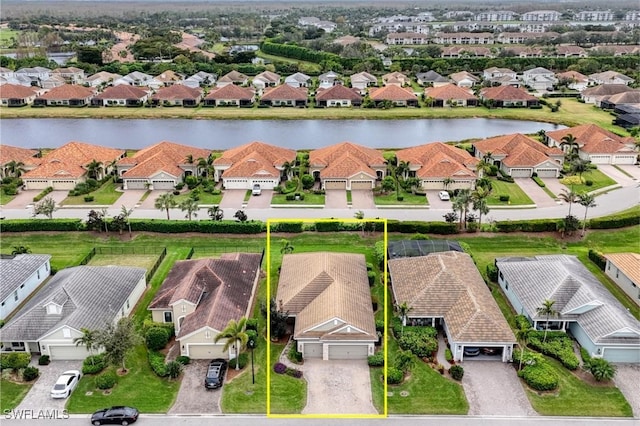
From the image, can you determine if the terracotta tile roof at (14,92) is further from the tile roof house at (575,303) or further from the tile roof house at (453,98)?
the tile roof house at (575,303)

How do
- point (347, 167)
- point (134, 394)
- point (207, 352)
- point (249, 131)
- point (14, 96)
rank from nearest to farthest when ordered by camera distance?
point (134, 394) → point (207, 352) → point (347, 167) → point (249, 131) → point (14, 96)

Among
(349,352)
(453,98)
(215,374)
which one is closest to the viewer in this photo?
(215,374)

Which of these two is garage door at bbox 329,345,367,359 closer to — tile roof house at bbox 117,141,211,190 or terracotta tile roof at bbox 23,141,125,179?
tile roof house at bbox 117,141,211,190

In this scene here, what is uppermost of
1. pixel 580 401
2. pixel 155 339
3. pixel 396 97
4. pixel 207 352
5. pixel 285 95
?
pixel 285 95

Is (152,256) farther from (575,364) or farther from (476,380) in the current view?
(575,364)

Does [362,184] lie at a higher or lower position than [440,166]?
lower

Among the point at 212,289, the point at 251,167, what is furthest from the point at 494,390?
the point at 251,167

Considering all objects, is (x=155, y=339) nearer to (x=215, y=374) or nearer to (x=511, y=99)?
(x=215, y=374)
